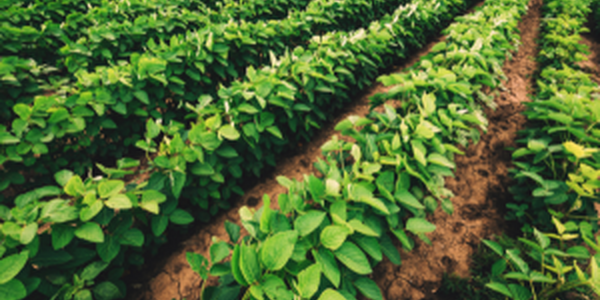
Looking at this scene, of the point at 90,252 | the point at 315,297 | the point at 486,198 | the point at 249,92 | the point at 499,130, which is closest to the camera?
the point at 315,297

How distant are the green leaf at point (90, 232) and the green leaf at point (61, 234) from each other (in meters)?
0.05

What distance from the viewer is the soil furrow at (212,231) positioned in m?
2.16

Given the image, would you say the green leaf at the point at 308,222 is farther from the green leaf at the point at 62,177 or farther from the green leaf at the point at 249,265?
the green leaf at the point at 62,177

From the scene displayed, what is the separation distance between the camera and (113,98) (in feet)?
8.06

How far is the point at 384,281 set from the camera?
2.22 metres

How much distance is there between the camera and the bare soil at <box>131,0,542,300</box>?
220 cm

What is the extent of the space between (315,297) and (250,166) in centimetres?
182

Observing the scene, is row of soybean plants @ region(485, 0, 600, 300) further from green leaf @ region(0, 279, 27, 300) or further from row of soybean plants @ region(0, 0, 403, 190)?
row of soybean plants @ region(0, 0, 403, 190)

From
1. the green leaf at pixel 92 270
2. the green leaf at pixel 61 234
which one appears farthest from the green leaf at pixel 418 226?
the green leaf at pixel 61 234

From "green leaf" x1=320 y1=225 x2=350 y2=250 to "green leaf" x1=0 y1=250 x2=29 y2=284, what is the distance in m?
1.40

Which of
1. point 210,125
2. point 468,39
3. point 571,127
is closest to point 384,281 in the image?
point 210,125

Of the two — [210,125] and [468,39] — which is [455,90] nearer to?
[468,39]

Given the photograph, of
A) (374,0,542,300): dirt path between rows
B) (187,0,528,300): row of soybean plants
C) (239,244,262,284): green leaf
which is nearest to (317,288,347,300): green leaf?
(187,0,528,300): row of soybean plants

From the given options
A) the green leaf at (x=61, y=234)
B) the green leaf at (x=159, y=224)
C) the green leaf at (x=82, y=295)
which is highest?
the green leaf at (x=61, y=234)
